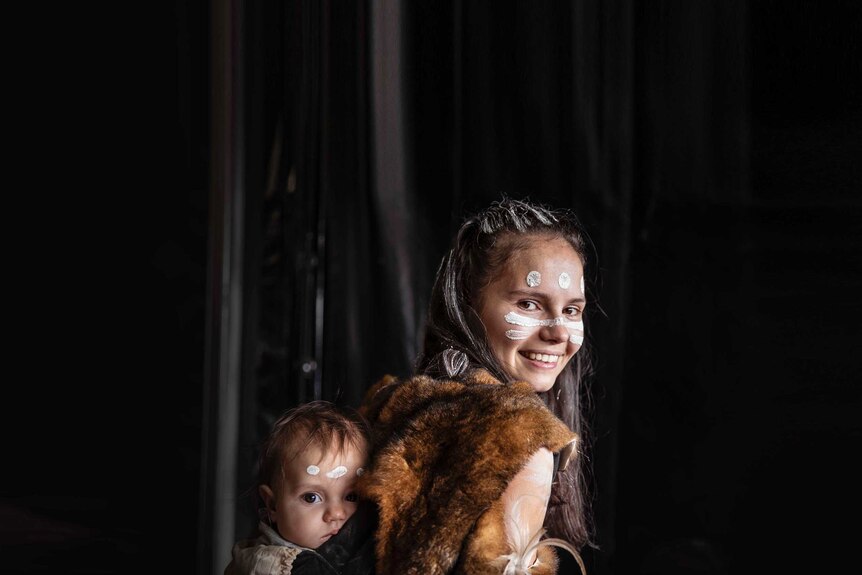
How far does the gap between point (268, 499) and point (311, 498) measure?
9 cm

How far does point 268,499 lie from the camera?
1.84m

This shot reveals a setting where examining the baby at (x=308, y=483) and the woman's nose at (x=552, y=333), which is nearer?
the baby at (x=308, y=483)

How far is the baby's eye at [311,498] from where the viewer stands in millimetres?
1792

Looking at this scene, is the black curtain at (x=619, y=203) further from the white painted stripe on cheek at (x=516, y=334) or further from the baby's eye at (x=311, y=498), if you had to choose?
the baby's eye at (x=311, y=498)

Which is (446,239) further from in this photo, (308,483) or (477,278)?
(308,483)

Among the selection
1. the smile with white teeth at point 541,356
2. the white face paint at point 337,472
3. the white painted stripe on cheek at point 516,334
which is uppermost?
the white painted stripe on cheek at point 516,334

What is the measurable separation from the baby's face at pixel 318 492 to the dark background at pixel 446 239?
0.92 m

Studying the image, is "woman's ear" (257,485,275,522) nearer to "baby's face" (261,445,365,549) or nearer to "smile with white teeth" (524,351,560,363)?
"baby's face" (261,445,365,549)

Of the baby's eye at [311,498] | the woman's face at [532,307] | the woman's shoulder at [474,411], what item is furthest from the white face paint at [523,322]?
the baby's eye at [311,498]

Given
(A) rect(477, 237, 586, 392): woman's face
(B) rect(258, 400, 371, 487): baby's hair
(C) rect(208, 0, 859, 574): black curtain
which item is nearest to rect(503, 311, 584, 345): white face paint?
(A) rect(477, 237, 586, 392): woman's face

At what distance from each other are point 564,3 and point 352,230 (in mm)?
876

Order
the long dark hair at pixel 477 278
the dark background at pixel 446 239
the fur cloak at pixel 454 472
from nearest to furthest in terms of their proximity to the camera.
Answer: the fur cloak at pixel 454 472 → the long dark hair at pixel 477 278 → the dark background at pixel 446 239

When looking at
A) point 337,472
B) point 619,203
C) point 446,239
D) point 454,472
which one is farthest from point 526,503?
point 446,239

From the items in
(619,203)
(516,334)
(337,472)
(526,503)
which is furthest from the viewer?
(619,203)
